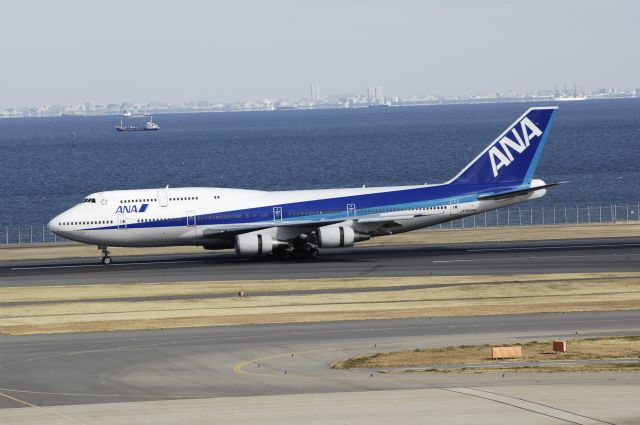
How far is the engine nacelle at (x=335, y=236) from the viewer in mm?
70688

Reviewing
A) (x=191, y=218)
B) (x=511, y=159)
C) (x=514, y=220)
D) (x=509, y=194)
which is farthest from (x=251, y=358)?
(x=514, y=220)

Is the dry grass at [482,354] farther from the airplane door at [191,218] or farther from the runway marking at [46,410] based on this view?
the airplane door at [191,218]

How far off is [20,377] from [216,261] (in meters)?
35.9

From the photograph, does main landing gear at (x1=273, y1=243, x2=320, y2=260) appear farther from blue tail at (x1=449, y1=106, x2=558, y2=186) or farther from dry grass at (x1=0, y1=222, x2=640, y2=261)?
blue tail at (x1=449, y1=106, x2=558, y2=186)

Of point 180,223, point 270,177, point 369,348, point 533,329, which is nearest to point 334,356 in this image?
point 369,348

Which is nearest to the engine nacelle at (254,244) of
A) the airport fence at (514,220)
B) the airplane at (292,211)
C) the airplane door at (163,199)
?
the airplane at (292,211)

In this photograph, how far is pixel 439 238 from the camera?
84.5 metres

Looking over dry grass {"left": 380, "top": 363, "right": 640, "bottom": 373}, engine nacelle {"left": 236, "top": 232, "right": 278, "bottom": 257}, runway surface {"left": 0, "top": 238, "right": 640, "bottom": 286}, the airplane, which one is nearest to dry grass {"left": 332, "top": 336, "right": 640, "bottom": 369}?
dry grass {"left": 380, "top": 363, "right": 640, "bottom": 373}

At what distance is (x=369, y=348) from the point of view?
42.1m

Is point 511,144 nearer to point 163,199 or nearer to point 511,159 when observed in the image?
point 511,159

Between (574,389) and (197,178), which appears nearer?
(574,389)

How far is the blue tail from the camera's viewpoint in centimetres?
7600

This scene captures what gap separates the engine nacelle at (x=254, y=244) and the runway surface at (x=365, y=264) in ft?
2.72

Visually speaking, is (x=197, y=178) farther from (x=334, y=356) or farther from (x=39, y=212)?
(x=334, y=356)
